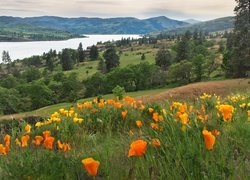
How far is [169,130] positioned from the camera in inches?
126

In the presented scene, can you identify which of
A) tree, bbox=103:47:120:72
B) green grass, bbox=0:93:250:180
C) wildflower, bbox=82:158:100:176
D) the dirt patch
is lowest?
tree, bbox=103:47:120:72

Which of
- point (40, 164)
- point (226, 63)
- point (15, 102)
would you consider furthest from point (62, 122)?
point (15, 102)

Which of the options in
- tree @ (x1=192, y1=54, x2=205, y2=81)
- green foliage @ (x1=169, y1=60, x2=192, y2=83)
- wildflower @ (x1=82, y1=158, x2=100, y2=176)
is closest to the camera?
wildflower @ (x1=82, y1=158, x2=100, y2=176)

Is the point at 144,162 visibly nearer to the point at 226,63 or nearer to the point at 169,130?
the point at 169,130

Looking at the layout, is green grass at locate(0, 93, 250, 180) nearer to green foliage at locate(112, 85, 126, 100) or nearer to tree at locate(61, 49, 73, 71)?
green foliage at locate(112, 85, 126, 100)

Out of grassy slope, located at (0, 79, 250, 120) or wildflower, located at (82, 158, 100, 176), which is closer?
wildflower, located at (82, 158, 100, 176)

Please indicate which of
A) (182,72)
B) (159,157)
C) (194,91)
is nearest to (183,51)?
(182,72)

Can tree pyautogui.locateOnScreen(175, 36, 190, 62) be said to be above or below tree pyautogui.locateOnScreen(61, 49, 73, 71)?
above

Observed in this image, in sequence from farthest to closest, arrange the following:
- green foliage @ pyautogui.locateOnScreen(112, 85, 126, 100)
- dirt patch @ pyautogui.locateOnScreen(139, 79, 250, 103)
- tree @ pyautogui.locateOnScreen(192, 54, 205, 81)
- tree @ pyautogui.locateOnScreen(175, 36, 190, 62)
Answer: tree @ pyautogui.locateOnScreen(175, 36, 190, 62) → tree @ pyautogui.locateOnScreen(192, 54, 205, 81) → dirt patch @ pyautogui.locateOnScreen(139, 79, 250, 103) → green foliage @ pyautogui.locateOnScreen(112, 85, 126, 100)

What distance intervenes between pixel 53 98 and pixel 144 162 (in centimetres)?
8661

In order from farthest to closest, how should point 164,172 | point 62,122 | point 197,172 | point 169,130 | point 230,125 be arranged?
point 62,122 < point 230,125 < point 169,130 < point 164,172 < point 197,172

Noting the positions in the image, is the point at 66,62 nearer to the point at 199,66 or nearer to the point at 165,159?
the point at 199,66

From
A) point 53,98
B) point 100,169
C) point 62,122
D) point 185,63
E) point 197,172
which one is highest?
point 197,172

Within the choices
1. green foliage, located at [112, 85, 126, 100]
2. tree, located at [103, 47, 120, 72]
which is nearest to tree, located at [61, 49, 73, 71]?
tree, located at [103, 47, 120, 72]
